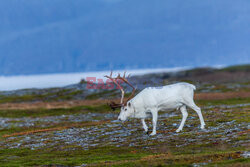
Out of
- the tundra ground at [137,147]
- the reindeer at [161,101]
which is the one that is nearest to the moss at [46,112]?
the tundra ground at [137,147]

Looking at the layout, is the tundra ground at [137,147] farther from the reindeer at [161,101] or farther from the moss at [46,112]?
the moss at [46,112]

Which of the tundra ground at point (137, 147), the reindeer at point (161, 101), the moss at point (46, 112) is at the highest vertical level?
the reindeer at point (161, 101)

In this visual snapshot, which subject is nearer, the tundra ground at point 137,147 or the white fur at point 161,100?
the tundra ground at point 137,147

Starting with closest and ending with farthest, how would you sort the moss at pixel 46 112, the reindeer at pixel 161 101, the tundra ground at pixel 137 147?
the tundra ground at pixel 137 147 < the reindeer at pixel 161 101 < the moss at pixel 46 112

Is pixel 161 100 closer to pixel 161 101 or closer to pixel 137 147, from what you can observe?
pixel 161 101

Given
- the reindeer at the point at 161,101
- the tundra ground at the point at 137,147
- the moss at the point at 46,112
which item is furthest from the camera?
the moss at the point at 46,112

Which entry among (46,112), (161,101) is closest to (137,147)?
(161,101)

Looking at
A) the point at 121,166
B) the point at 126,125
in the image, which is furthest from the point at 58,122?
the point at 121,166

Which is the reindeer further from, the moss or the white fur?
the moss

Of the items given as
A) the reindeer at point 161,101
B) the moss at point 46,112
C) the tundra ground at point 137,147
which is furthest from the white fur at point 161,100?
the moss at point 46,112

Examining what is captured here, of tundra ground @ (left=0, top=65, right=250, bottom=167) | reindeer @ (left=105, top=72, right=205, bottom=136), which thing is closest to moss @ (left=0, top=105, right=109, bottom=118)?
tundra ground @ (left=0, top=65, right=250, bottom=167)

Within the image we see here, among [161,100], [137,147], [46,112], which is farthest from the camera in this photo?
[46,112]

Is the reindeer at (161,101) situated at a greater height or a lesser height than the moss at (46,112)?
greater

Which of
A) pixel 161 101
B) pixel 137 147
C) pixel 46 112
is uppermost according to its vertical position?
pixel 161 101
